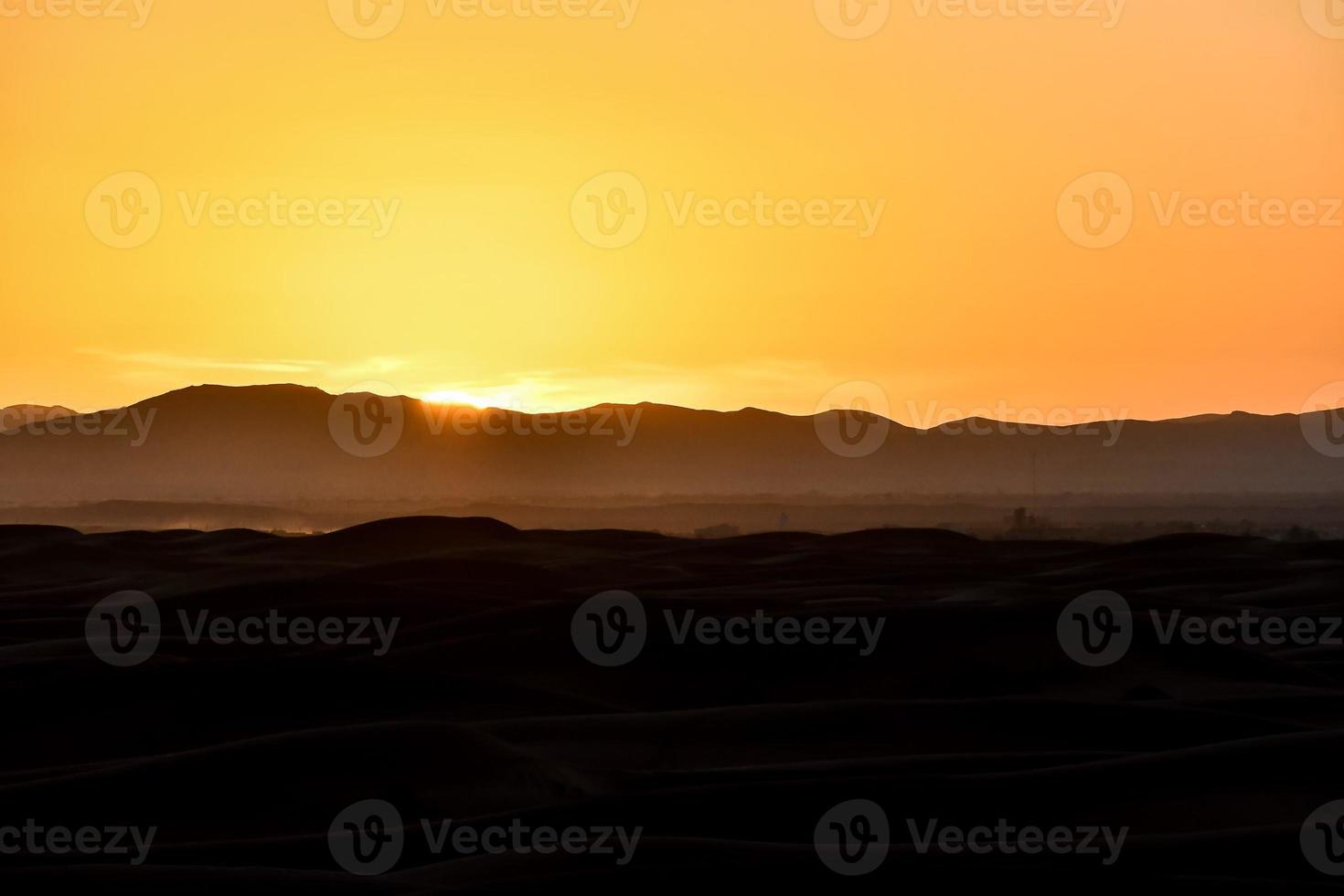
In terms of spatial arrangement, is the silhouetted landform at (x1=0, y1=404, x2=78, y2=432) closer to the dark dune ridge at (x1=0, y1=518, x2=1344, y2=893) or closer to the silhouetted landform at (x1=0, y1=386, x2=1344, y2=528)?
the silhouetted landform at (x1=0, y1=386, x2=1344, y2=528)

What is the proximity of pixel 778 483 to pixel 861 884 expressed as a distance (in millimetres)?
80935

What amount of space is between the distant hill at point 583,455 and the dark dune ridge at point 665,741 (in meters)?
54.8

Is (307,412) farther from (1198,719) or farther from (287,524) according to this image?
(1198,719)

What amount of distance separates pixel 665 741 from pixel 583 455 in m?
73.3

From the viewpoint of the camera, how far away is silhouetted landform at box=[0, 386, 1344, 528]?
227 feet

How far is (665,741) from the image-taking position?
183 inches

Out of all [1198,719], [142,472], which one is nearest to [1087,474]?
[142,472]

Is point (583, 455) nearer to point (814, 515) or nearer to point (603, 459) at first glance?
point (603, 459)

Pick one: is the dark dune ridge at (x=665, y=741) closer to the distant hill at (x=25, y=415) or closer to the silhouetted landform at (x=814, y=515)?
the silhouetted landform at (x=814, y=515)

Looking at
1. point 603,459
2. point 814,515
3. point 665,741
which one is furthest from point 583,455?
point 665,741

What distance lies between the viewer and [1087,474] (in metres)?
72.3

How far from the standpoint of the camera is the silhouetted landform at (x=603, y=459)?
6912 cm

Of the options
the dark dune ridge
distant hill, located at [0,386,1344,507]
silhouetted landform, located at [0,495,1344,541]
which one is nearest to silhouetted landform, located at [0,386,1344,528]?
distant hill, located at [0,386,1344,507]

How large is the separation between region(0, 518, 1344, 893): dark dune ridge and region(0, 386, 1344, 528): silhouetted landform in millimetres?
51985
